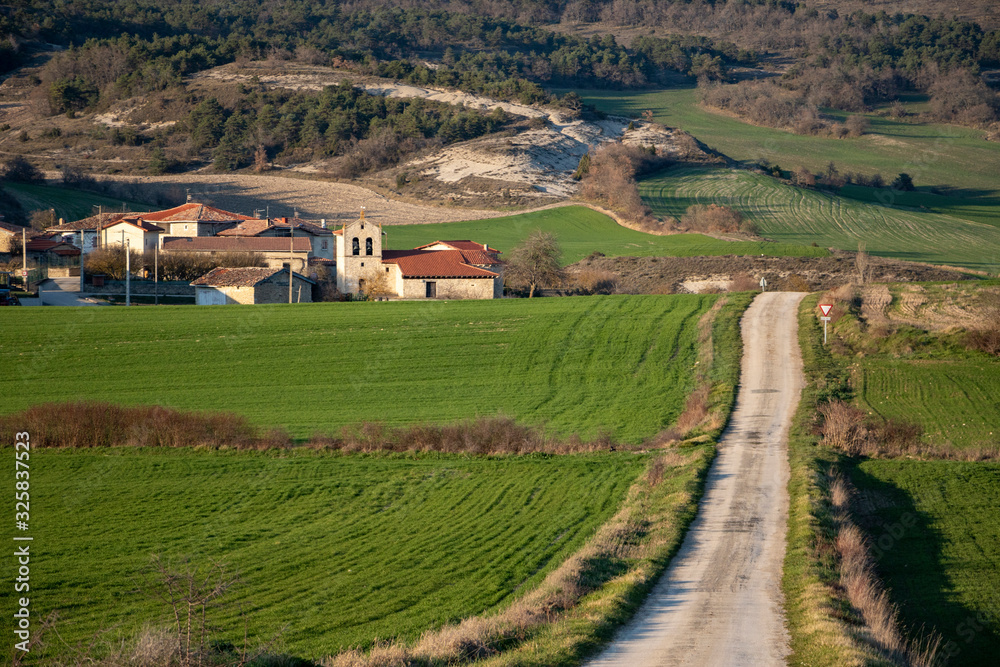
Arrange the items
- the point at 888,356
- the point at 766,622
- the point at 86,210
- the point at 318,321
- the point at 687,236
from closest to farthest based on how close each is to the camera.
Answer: the point at 766,622 → the point at 888,356 → the point at 318,321 → the point at 687,236 → the point at 86,210

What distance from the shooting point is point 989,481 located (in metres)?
22.0

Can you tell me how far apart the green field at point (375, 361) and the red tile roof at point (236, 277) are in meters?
8.24

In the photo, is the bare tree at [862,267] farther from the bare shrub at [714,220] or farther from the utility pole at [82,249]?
the utility pole at [82,249]

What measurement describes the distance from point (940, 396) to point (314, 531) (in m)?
23.1

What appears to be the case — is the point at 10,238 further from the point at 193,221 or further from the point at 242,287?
the point at 242,287

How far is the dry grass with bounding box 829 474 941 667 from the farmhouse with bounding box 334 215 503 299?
38.5 meters

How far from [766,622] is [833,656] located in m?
1.77

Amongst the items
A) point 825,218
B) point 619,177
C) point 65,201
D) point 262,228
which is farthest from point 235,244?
point 825,218

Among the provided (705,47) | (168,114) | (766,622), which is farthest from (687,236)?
(705,47)

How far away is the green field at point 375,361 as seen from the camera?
31750 mm

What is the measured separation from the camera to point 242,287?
55.3 m

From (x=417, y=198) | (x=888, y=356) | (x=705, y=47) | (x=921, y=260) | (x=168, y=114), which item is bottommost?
(x=888, y=356)

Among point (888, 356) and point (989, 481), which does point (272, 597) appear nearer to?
point (989, 481)

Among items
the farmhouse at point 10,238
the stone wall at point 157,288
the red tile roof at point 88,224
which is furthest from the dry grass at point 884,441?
the red tile roof at point 88,224
